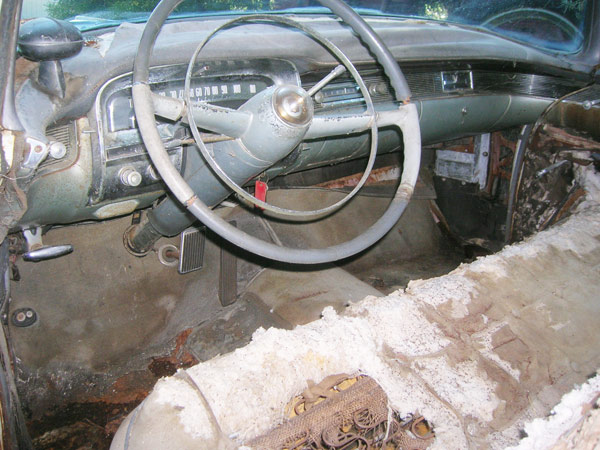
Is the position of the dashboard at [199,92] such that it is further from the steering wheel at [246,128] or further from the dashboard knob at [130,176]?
the steering wheel at [246,128]

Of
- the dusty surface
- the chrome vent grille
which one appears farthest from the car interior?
the dusty surface

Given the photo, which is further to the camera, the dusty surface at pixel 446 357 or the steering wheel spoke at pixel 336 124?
the steering wheel spoke at pixel 336 124

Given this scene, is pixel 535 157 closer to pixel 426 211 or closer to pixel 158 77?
pixel 426 211

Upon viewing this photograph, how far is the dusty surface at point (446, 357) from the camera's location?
0.94 metres

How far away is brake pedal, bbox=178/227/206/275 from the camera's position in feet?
7.61

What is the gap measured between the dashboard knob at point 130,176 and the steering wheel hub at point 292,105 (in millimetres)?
648

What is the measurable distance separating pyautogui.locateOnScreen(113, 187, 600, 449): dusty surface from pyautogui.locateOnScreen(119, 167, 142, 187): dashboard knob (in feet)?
2.37

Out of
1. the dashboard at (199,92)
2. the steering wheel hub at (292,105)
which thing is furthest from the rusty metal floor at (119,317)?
the steering wheel hub at (292,105)

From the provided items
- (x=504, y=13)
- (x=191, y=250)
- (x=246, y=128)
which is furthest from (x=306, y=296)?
(x=504, y=13)

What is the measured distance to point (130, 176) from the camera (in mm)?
1461

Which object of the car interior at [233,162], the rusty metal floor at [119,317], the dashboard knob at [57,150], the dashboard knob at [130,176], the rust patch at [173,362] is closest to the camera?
the car interior at [233,162]

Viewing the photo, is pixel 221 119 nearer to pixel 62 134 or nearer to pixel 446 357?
pixel 62 134

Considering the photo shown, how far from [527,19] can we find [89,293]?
2.81m

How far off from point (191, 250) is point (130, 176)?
94 cm
